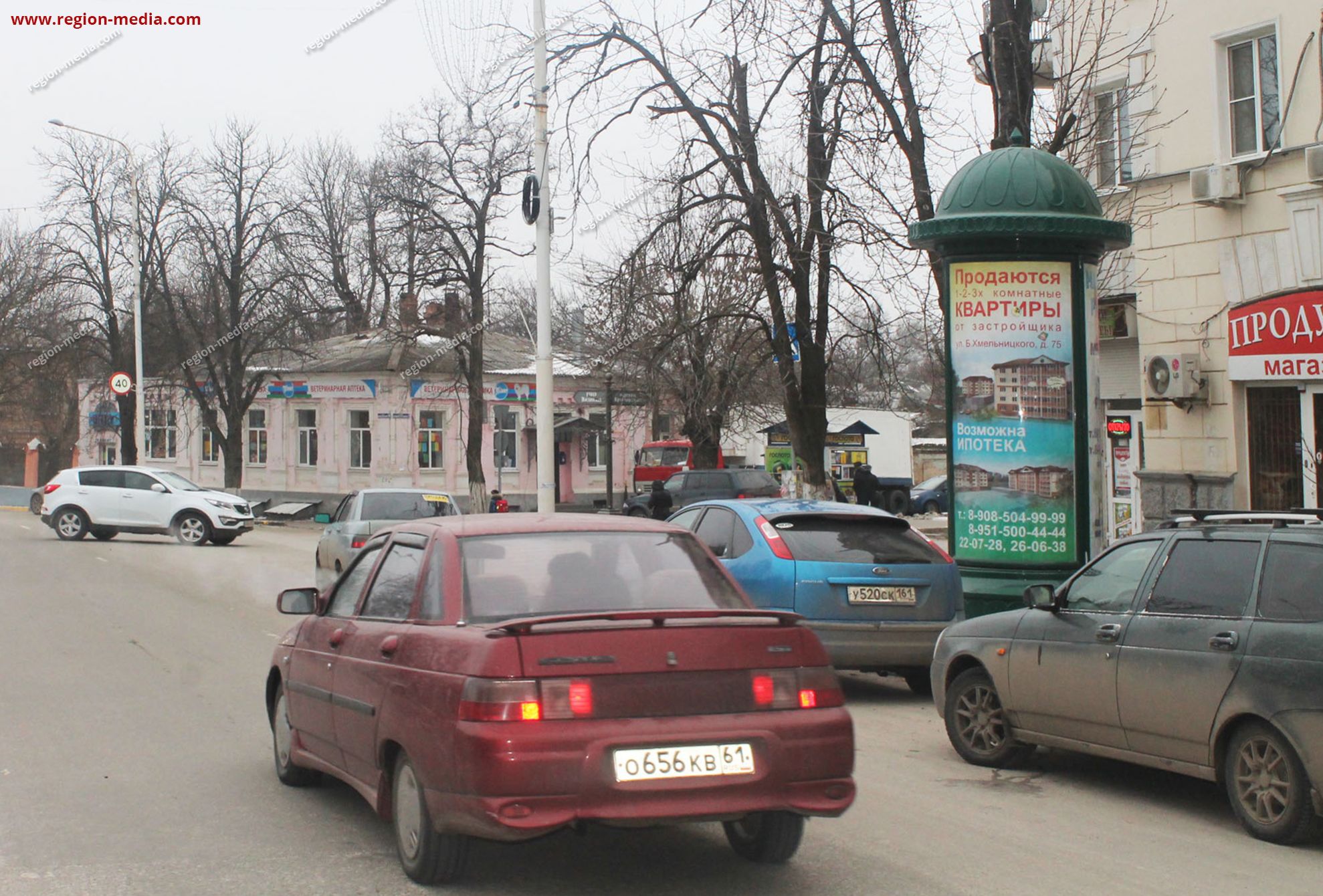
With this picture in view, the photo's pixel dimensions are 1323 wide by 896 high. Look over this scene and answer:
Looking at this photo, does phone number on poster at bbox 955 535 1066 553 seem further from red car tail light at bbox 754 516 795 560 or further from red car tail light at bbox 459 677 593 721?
red car tail light at bbox 459 677 593 721

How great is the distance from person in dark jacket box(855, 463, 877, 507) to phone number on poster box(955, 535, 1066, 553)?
19.3 m

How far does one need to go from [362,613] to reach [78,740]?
344 cm

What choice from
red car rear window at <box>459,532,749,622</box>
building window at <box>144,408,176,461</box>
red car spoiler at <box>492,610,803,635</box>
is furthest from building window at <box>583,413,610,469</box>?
red car spoiler at <box>492,610,803,635</box>

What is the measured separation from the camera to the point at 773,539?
10070mm

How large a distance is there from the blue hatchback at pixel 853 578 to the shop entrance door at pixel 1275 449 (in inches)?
279

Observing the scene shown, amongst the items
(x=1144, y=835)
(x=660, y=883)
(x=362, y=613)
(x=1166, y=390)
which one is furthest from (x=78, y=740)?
(x=1166, y=390)

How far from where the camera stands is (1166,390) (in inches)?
647

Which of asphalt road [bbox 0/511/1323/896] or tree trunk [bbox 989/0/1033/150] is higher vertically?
tree trunk [bbox 989/0/1033/150]

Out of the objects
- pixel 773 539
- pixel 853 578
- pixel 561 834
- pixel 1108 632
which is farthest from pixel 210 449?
pixel 1108 632

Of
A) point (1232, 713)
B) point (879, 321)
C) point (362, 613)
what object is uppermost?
point (879, 321)

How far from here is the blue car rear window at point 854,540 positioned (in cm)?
A: 1000

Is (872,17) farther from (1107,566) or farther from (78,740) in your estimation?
(78,740)

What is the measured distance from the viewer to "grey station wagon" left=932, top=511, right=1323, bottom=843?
5973 mm

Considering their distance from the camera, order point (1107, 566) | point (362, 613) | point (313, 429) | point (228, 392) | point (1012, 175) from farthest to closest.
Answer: point (313, 429)
point (228, 392)
point (1012, 175)
point (1107, 566)
point (362, 613)
